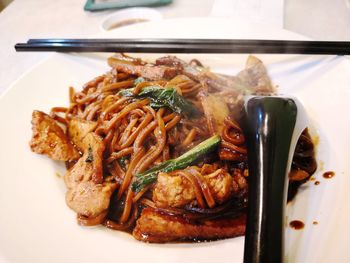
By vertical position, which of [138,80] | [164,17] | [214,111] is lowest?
[214,111]

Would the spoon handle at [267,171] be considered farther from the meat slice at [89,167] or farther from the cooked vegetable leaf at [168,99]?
the meat slice at [89,167]

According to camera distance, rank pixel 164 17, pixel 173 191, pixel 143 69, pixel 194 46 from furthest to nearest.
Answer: pixel 164 17 < pixel 143 69 < pixel 194 46 < pixel 173 191

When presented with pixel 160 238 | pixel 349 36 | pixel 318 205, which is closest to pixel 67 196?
pixel 160 238

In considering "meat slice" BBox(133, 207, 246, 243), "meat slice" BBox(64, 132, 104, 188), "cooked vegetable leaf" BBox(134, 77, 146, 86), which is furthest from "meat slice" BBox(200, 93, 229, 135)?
"meat slice" BBox(64, 132, 104, 188)

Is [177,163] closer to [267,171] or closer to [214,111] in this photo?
[214,111]

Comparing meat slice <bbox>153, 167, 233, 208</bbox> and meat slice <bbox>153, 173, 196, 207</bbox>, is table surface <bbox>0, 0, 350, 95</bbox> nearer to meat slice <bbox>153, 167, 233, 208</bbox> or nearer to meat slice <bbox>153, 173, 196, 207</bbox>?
meat slice <bbox>153, 167, 233, 208</bbox>

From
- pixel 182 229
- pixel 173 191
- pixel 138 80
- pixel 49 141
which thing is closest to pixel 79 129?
pixel 49 141
